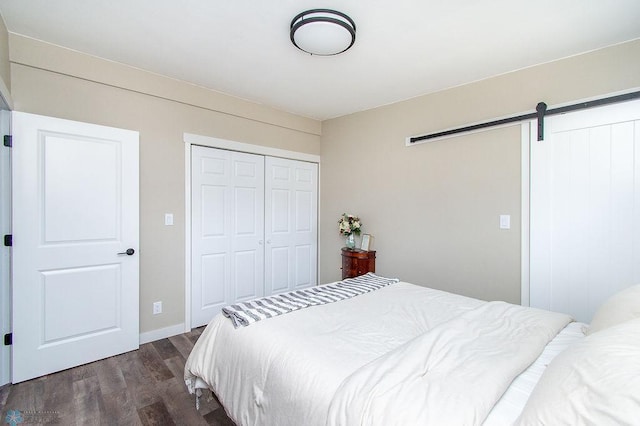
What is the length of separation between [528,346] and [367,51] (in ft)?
7.26

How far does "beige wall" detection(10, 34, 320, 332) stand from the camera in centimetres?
229

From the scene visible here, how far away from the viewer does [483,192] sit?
9.16 feet

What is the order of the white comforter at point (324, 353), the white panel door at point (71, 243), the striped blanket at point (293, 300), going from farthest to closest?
the white panel door at point (71, 243) → the striped blanket at point (293, 300) → the white comforter at point (324, 353)

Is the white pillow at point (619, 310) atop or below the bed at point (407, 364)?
atop

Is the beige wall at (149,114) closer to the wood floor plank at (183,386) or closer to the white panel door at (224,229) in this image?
the white panel door at (224,229)

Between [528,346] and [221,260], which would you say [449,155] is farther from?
[221,260]

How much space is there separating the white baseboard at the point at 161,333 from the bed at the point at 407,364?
1.34 metres

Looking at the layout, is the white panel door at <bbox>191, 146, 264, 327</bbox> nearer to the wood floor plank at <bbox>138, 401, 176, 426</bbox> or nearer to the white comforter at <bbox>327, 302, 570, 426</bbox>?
the wood floor plank at <bbox>138, 401, 176, 426</bbox>

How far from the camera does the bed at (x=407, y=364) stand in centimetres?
83

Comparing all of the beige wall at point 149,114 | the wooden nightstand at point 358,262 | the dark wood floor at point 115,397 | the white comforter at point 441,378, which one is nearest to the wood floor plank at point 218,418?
the dark wood floor at point 115,397

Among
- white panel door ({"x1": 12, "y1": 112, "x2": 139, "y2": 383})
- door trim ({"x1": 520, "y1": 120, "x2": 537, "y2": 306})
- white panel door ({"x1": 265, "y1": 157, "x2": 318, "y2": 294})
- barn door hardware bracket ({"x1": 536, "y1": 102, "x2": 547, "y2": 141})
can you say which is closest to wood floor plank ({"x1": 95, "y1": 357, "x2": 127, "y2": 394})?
white panel door ({"x1": 12, "y1": 112, "x2": 139, "y2": 383})

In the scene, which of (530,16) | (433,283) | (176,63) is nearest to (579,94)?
(530,16)

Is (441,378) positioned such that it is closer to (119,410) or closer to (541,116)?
(119,410)

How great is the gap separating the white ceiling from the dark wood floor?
8.35ft
